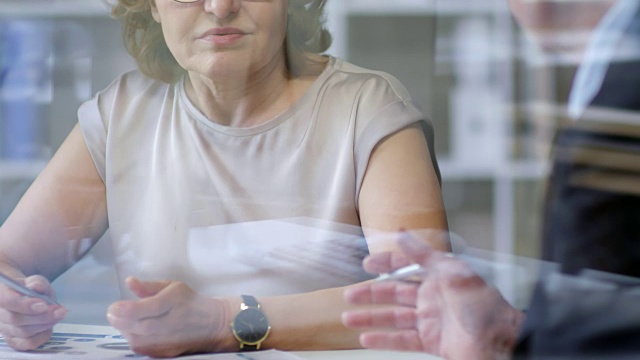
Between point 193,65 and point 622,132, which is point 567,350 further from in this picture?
point 193,65

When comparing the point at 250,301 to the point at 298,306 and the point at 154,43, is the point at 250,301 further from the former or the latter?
the point at 154,43

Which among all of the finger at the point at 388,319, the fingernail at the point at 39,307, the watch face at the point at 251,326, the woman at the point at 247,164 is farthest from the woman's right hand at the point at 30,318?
the finger at the point at 388,319

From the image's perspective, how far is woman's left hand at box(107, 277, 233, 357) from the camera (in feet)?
4.01

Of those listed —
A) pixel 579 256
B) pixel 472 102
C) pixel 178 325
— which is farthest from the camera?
pixel 178 325

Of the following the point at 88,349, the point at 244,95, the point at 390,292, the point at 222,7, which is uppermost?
the point at 222,7

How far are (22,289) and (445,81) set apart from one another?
0.67 metres

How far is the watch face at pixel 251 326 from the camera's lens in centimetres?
122

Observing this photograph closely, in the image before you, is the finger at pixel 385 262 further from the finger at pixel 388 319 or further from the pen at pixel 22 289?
the pen at pixel 22 289

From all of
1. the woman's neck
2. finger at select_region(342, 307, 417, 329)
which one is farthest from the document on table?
the woman's neck

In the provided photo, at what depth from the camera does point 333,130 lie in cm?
123

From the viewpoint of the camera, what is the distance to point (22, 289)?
1.32m

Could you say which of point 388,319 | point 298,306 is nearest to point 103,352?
point 298,306

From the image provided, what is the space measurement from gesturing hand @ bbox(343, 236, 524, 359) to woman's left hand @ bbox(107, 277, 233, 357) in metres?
0.21

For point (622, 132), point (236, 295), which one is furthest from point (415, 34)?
point (236, 295)
